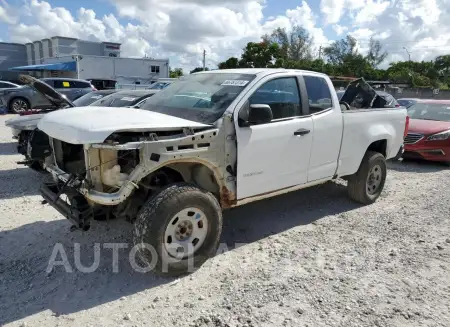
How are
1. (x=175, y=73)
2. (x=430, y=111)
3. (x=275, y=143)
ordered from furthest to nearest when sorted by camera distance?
(x=175, y=73)
(x=430, y=111)
(x=275, y=143)

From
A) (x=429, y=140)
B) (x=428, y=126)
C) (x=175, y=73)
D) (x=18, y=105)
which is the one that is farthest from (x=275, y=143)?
(x=175, y=73)

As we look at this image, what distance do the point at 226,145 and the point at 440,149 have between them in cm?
688

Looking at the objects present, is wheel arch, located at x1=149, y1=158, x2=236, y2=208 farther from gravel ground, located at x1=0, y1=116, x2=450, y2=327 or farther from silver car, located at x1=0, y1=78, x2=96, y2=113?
silver car, located at x1=0, y1=78, x2=96, y2=113

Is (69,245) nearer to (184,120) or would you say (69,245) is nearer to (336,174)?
(184,120)

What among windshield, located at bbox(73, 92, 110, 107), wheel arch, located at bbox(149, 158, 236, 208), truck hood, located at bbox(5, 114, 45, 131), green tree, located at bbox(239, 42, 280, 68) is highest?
green tree, located at bbox(239, 42, 280, 68)

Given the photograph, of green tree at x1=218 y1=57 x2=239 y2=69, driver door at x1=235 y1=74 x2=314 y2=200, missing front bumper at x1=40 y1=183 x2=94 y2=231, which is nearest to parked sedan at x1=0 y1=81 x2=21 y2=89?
missing front bumper at x1=40 y1=183 x2=94 y2=231

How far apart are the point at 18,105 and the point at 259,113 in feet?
59.2

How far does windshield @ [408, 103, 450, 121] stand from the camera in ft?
32.8

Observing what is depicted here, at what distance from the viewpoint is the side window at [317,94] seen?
4738 millimetres

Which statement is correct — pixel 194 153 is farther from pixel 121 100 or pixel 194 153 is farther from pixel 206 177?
pixel 121 100

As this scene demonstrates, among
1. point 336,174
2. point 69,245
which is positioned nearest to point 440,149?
point 336,174

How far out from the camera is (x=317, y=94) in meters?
4.85

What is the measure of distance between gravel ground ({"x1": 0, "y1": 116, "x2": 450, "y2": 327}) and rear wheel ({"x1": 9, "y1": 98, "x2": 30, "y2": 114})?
48.2 feet

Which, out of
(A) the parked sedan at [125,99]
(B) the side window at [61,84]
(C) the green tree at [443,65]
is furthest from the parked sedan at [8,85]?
(C) the green tree at [443,65]
